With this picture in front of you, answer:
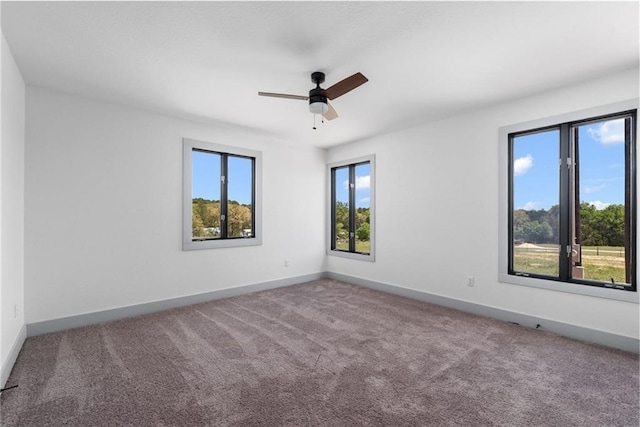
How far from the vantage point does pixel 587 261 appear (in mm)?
3072

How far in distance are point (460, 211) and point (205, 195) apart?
359 cm

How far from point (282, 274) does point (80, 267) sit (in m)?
2.78

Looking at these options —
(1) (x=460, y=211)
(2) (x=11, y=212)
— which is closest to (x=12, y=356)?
(2) (x=11, y=212)

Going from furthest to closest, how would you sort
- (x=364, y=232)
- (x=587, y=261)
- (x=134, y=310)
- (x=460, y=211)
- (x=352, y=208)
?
(x=352, y=208)
(x=364, y=232)
(x=460, y=211)
(x=134, y=310)
(x=587, y=261)

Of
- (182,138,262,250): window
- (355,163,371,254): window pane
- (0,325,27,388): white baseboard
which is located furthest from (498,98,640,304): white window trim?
(0,325,27,388): white baseboard

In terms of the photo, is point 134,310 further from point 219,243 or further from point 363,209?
point 363,209

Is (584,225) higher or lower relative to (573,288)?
higher

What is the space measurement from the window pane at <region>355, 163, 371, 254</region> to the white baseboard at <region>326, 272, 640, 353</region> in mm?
769

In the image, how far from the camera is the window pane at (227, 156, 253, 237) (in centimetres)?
467

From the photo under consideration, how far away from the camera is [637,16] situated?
6.55 feet

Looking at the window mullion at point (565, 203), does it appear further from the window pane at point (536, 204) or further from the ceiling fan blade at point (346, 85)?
the ceiling fan blade at point (346, 85)

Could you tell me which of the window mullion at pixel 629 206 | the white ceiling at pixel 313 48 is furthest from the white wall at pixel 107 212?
the window mullion at pixel 629 206

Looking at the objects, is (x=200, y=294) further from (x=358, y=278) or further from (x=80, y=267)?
(x=358, y=278)

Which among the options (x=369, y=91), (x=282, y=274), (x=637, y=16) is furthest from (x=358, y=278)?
(x=637, y=16)
